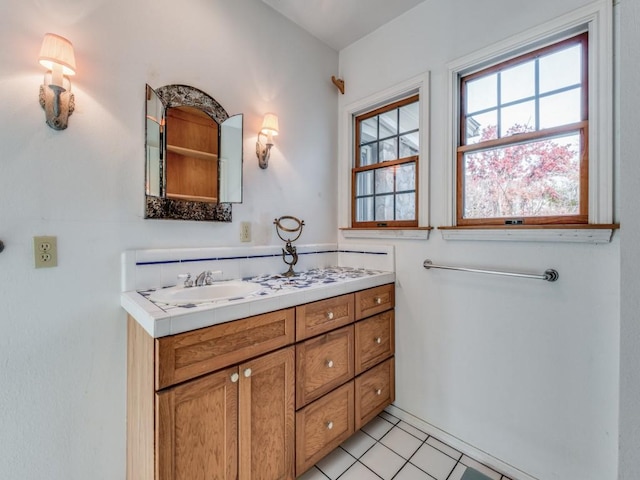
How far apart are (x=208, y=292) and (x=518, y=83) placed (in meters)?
1.94

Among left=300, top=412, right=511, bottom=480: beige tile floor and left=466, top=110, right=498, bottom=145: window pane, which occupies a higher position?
left=466, top=110, right=498, bottom=145: window pane

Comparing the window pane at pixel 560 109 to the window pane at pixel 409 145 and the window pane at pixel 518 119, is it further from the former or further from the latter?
the window pane at pixel 409 145

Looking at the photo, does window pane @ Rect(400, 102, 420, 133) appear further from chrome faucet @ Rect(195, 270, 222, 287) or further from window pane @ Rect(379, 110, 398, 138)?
chrome faucet @ Rect(195, 270, 222, 287)

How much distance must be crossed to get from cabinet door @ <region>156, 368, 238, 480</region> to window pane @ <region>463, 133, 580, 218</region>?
1.53m

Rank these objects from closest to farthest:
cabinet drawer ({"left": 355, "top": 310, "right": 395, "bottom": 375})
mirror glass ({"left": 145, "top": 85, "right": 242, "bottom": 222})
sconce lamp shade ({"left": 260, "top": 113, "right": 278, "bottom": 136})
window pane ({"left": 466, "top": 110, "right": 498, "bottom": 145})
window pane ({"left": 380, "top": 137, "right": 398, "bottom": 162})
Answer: mirror glass ({"left": 145, "top": 85, "right": 242, "bottom": 222}) → window pane ({"left": 466, "top": 110, "right": 498, "bottom": 145}) → cabinet drawer ({"left": 355, "top": 310, "right": 395, "bottom": 375}) → sconce lamp shade ({"left": 260, "top": 113, "right": 278, "bottom": 136}) → window pane ({"left": 380, "top": 137, "right": 398, "bottom": 162})

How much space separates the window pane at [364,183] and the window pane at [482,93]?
2.53 feet

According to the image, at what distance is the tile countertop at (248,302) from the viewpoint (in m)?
1.03

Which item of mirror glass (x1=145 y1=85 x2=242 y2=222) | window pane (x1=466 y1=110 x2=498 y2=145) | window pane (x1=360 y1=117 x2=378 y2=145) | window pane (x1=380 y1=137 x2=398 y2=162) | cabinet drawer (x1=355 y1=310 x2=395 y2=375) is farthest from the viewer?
window pane (x1=360 y1=117 x2=378 y2=145)

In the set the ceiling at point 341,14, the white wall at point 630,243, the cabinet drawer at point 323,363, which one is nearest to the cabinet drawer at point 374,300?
the cabinet drawer at point 323,363

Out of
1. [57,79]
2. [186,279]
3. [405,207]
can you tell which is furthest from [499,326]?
[57,79]

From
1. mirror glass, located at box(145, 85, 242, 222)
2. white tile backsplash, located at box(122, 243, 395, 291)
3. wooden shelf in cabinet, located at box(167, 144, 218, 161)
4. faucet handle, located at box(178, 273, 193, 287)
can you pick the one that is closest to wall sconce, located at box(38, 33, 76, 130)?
mirror glass, located at box(145, 85, 242, 222)

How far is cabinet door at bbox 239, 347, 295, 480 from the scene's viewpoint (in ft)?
3.99

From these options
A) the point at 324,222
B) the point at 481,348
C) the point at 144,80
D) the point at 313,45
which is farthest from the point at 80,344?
the point at 313,45

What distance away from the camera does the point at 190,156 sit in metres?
1.61
